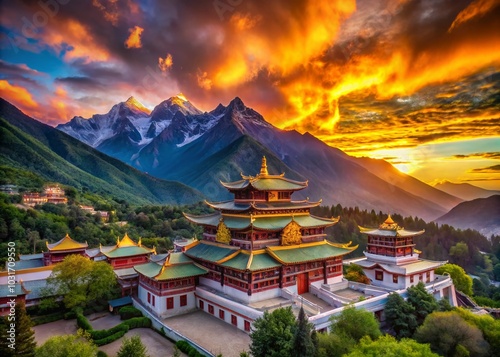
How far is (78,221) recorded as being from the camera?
5641 centimetres

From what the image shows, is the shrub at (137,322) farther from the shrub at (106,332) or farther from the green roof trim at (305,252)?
the green roof trim at (305,252)

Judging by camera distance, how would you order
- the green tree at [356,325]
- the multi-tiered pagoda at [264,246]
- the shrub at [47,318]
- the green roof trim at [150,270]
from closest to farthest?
1. the green tree at [356,325]
2. the shrub at [47,318]
3. the multi-tiered pagoda at [264,246]
4. the green roof trim at [150,270]

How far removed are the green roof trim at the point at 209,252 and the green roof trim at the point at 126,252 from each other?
6785 mm

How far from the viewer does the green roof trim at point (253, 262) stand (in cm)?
2433

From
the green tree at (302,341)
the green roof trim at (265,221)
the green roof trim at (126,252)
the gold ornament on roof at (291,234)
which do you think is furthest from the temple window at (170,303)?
the green tree at (302,341)

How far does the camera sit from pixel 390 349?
15.6 metres

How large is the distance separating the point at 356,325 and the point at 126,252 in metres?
22.8

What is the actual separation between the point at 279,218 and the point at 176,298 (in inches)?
405

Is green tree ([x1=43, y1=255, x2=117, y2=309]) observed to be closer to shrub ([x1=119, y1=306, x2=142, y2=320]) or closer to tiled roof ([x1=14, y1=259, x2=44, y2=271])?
shrub ([x1=119, y1=306, x2=142, y2=320])

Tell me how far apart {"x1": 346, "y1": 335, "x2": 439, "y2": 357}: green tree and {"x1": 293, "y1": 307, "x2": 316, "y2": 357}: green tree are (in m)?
1.75

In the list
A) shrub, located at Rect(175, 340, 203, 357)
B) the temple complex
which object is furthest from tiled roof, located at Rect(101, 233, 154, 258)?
shrub, located at Rect(175, 340, 203, 357)

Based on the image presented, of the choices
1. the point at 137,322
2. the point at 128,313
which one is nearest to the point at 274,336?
the point at 137,322

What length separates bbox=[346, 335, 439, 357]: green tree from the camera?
15.3 meters

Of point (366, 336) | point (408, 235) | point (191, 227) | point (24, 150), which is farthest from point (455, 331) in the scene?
point (24, 150)
